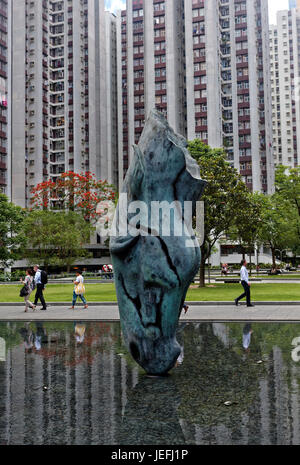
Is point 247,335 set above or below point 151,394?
below

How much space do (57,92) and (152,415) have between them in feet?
265

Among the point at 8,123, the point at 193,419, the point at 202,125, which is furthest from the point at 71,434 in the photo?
the point at 202,125

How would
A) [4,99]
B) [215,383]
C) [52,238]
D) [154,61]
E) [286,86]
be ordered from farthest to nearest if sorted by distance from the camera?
[286,86], [154,61], [4,99], [52,238], [215,383]

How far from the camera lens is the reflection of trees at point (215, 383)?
532 cm

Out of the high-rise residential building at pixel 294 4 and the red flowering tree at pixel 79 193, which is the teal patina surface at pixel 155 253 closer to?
the red flowering tree at pixel 79 193

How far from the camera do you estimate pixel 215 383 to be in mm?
6820

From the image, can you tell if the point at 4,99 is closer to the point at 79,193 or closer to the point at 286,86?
the point at 79,193

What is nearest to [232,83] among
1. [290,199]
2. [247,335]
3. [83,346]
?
[290,199]

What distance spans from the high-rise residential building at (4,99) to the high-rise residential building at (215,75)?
2564cm

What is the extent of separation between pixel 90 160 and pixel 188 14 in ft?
93.4

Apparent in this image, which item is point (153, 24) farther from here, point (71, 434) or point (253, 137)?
point (71, 434)

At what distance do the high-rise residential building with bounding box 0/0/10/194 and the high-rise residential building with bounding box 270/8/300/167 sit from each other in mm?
74614

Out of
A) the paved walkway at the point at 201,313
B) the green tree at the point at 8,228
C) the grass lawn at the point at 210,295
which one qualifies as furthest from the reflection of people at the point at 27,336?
the green tree at the point at 8,228

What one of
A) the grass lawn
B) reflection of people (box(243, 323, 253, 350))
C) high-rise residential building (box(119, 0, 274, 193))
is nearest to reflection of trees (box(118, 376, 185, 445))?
reflection of people (box(243, 323, 253, 350))
